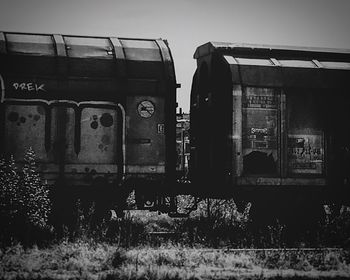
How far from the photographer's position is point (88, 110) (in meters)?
10.9

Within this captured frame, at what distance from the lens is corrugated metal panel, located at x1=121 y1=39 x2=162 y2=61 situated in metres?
11.4

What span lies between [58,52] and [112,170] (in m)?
2.73

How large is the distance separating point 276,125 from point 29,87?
5247 millimetres

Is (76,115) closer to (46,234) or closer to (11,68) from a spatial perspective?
(11,68)

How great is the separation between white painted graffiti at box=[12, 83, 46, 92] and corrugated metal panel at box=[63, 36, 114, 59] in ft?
3.09

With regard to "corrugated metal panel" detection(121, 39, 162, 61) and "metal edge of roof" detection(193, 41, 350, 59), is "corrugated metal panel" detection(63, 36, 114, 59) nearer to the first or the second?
"corrugated metal panel" detection(121, 39, 162, 61)

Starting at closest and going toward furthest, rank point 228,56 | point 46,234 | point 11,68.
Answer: point 46,234 → point 11,68 → point 228,56

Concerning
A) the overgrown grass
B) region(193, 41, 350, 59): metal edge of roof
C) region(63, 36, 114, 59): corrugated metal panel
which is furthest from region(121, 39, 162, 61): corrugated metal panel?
the overgrown grass

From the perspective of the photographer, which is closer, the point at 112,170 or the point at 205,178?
the point at 112,170

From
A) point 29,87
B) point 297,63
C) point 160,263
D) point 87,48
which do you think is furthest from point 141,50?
point 160,263

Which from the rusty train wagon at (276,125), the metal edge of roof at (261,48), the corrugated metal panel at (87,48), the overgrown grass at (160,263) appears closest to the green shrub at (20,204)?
the overgrown grass at (160,263)

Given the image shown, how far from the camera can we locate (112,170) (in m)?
11.0

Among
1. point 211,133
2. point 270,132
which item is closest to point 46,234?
point 211,133

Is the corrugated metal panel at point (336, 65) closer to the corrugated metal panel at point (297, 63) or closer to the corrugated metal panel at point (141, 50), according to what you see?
the corrugated metal panel at point (297, 63)
